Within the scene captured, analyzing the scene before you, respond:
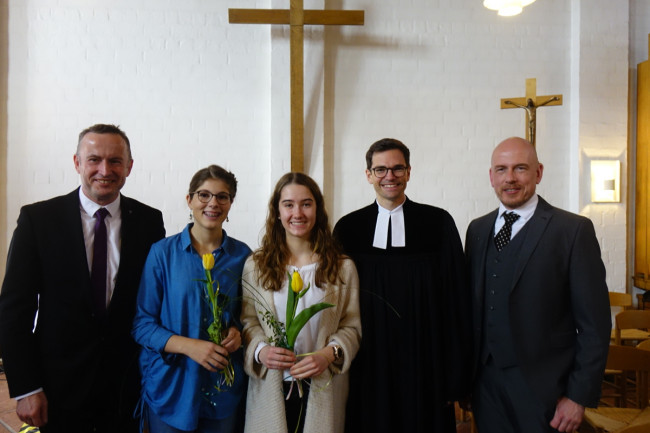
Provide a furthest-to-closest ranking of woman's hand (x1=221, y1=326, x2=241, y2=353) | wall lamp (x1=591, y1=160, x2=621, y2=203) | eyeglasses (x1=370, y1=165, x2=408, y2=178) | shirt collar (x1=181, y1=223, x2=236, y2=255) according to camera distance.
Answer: wall lamp (x1=591, y1=160, x2=621, y2=203) < eyeglasses (x1=370, y1=165, x2=408, y2=178) < shirt collar (x1=181, y1=223, x2=236, y2=255) < woman's hand (x1=221, y1=326, x2=241, y2=353)

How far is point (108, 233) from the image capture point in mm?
2082

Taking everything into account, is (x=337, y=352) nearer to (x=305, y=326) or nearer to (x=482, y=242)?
(x=305, y=326)

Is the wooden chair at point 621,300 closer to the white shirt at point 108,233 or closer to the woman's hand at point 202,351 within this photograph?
the woman's hand at point 202,351

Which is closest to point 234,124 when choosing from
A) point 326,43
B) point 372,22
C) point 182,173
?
point 182,173

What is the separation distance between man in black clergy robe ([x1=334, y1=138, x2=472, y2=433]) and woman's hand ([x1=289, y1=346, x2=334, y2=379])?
417mm

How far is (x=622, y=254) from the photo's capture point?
210 inches

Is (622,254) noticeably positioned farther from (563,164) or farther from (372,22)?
(372,22)

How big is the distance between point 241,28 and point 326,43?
2.88 feet

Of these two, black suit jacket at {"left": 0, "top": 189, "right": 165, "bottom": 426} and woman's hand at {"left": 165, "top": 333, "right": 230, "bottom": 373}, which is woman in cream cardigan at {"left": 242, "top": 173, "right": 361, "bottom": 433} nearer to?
woman's hand at {"left": 165, "top": 333, "right": 230, "bottom": 373}

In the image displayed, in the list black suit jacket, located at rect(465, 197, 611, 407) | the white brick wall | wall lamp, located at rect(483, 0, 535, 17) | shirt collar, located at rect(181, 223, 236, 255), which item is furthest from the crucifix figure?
shirt collar, located at rect(181, 223, 236, 255)

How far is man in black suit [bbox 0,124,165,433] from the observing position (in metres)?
1.90

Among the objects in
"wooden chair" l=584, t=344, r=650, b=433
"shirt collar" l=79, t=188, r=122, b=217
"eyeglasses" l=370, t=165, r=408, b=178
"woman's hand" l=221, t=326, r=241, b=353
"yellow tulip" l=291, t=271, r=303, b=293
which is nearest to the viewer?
"yellow tulip" l=291, t=271, r=303, b=293

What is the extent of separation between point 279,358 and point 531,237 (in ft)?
3.68

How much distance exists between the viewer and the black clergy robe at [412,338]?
2.15 m
